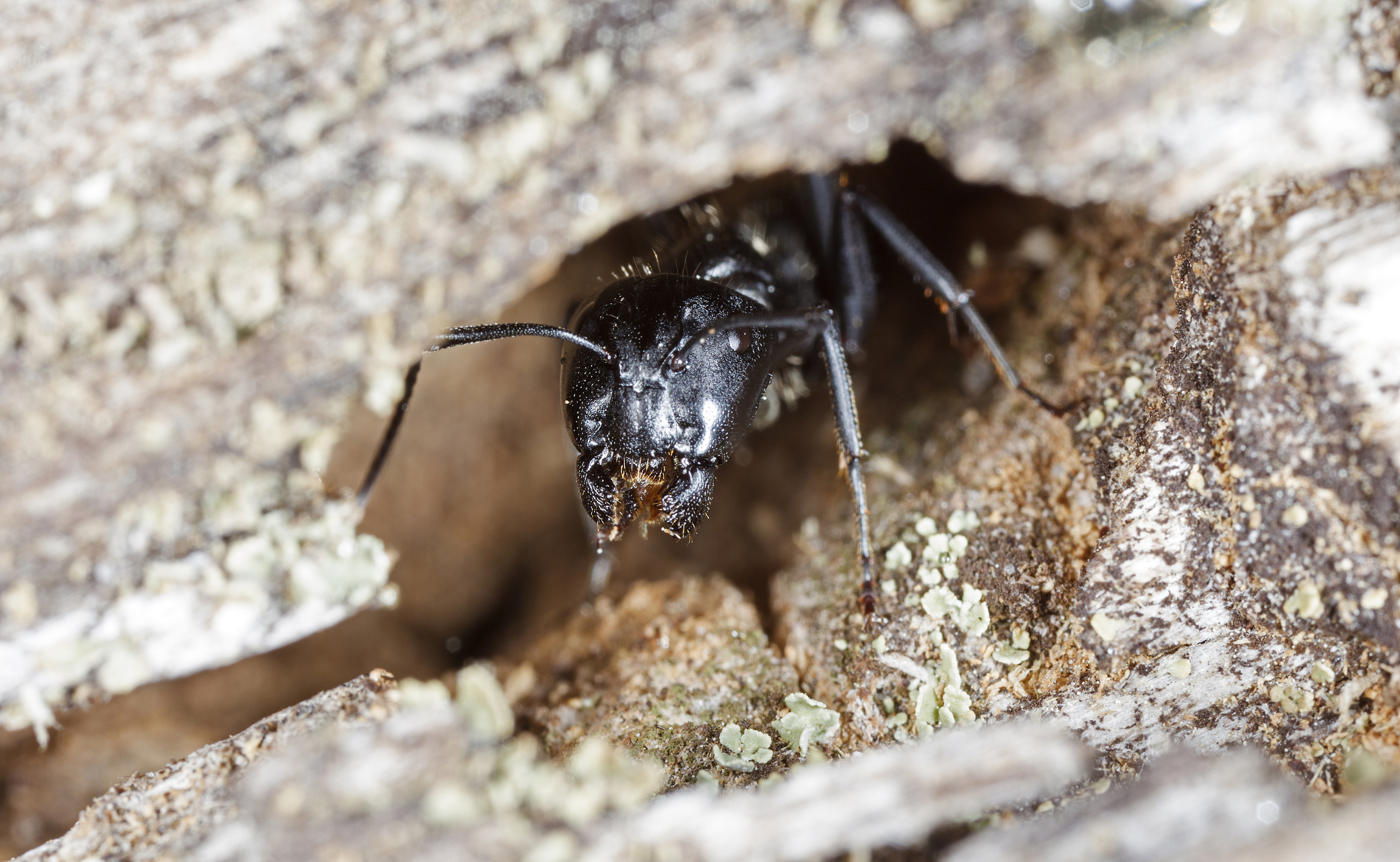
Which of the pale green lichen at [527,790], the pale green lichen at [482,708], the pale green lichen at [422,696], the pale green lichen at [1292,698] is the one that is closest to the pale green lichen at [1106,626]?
the pale green lichen at [1292,698]

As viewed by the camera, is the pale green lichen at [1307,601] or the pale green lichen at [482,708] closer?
the pale green lichen at [482,708]

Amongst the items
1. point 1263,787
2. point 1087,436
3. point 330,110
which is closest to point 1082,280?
point 1087,436

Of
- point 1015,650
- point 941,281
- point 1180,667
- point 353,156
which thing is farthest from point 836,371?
point 353,156

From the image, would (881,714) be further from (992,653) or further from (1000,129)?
(1000,129)

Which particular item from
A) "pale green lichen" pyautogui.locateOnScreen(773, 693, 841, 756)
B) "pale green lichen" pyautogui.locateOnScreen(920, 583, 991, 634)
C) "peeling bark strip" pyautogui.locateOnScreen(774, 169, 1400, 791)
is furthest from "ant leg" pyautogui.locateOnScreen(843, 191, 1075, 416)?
"pale green lichen" pyautogui.locateOnScreen(773, 693, 841, 756)

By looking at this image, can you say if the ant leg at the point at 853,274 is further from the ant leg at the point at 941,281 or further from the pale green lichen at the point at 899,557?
the pale green lichen at the point at 899,557

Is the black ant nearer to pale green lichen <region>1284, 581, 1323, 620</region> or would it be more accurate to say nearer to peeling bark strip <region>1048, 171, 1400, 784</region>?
peeling bark strip <region>1048, 171, 1400, 784</region>
